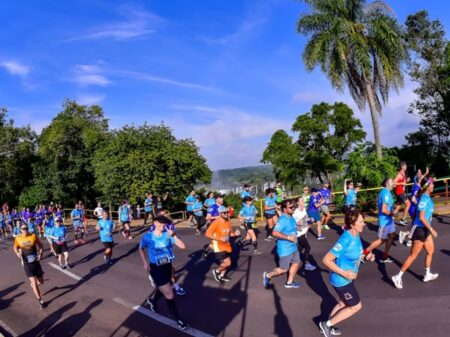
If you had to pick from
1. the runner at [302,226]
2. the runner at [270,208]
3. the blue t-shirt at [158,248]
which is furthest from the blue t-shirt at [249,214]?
the blue t-shirt at [158,248]

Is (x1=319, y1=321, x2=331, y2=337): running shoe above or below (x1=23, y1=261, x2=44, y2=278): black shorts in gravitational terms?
below

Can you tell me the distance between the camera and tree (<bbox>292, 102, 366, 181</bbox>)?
3109 cm

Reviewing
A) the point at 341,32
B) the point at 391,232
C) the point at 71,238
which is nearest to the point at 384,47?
the point at 341,32

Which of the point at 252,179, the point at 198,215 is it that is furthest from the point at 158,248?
the point at 252,179

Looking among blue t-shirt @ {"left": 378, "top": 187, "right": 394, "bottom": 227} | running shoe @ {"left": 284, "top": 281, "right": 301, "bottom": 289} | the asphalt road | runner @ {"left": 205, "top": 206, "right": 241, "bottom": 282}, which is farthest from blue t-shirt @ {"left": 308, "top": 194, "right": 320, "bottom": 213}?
running shoe @ {"left": 284, "top": 281, "right": 301, "bottom": 289}

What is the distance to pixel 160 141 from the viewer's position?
90.1ft

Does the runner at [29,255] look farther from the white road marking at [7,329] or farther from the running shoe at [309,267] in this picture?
the running shoe at [309,267]

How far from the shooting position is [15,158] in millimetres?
38625

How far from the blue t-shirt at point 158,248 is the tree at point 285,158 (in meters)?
25.2

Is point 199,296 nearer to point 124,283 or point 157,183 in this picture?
point 124,283

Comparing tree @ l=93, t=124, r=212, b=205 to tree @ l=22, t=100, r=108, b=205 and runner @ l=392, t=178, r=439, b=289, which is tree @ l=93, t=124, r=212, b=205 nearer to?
tree @ l=22, t=100, r=108, b=205

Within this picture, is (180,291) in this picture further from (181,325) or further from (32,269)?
(32,269)

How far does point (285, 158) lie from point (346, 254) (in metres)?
26.7

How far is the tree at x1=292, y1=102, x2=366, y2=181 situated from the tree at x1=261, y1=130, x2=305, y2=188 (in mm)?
680
